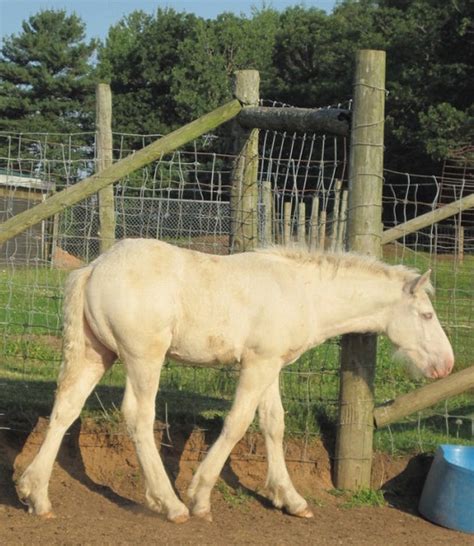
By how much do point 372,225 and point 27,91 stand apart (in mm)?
41517

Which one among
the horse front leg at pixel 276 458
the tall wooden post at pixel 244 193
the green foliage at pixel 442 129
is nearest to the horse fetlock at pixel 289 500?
the horse front leg at pixel 276 458

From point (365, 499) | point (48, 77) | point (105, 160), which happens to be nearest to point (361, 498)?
point (365, 499)

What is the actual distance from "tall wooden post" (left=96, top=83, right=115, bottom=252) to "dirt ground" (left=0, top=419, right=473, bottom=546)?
5.83 ft

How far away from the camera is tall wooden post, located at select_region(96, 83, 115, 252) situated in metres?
7.57

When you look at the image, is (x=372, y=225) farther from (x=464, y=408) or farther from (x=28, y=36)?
(x=28, y=36)

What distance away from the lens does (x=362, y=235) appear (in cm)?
602

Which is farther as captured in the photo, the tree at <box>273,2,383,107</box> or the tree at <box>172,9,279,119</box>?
the tree at <box>172,9,279,119</box>

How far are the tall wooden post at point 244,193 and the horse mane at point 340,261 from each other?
44.8 inches

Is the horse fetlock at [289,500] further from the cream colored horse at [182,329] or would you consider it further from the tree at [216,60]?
the tree at [216,60]

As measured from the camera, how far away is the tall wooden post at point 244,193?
6973 mm

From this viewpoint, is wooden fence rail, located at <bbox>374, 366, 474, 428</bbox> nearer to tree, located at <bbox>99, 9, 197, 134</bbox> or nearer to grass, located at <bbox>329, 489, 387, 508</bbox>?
grass, located at <bbox>329, 489, 387, 508</bbox>

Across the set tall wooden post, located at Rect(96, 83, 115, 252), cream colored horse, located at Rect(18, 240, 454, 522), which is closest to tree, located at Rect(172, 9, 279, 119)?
tall wooden post, located at Rect(96, 83, 115, 252)

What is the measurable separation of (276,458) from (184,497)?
0.66 m

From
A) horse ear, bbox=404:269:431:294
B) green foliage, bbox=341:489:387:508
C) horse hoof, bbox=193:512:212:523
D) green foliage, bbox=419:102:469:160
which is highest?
green foliage, bbox=419:102:469:160
